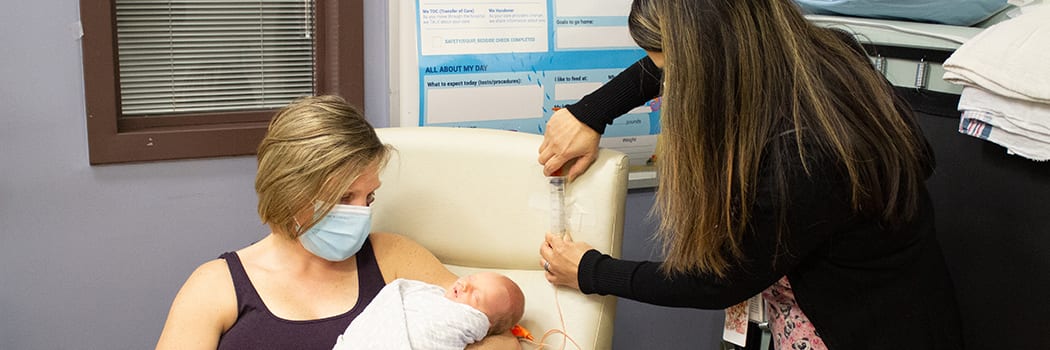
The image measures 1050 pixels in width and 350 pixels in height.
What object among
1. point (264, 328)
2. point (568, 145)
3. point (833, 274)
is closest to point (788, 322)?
point (833, 274)

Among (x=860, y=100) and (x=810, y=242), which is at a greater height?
(x=860, y=100)

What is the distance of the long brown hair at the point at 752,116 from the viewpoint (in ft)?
4.46

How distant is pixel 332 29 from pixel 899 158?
1.27 meters

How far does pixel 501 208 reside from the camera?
70.8 inches

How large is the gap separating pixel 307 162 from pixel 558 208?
0.48 metres

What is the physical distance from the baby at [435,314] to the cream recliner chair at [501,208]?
130mm

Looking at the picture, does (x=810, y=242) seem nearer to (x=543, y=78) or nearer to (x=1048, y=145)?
Result: (x=1048, y=145)

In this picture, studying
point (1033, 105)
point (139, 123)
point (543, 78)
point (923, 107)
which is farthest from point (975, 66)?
point (139, 123)

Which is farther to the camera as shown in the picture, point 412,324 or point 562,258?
point 562,258

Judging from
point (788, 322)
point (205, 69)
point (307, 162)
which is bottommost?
point (788, 322)

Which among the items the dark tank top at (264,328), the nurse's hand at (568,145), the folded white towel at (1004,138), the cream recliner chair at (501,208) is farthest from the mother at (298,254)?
the folded white towel at (1004,138)

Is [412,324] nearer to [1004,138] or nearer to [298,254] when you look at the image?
[298,254]

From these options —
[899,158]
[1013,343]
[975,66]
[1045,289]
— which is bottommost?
[1013,343]

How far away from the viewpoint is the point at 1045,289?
5.42 feet
